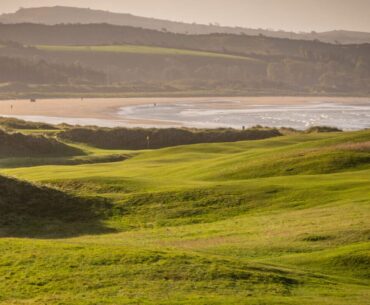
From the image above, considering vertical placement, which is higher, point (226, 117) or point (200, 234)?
point (200, 234)

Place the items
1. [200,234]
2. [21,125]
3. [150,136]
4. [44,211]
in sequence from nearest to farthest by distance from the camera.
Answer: [200,234], [44,211], [150,136], [21,125]

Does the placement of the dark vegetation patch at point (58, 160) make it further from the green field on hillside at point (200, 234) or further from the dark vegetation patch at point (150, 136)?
the dark vegetation patch at point (150, 136)

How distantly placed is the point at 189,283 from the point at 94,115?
389 feet

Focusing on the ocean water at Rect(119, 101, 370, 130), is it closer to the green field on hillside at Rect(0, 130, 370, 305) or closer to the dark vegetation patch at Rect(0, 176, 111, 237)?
the green field on hillside at Rect(0, 130, 370, 305)

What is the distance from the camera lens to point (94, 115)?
141m

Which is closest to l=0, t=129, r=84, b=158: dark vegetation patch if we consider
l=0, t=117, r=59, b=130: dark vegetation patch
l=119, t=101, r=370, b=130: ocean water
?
l=0, t=117, r=59, b=130: dark vegetation patch

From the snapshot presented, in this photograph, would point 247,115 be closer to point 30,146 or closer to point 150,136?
point 150,136

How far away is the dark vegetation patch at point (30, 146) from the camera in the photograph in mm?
74188

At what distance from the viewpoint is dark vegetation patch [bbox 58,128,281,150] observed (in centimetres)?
8804

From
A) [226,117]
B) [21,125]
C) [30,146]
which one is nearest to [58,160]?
[30,146]

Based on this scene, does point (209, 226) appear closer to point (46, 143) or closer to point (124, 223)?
point (124, 223)

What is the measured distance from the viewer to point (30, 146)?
7562 cm

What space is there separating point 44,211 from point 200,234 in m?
8.43

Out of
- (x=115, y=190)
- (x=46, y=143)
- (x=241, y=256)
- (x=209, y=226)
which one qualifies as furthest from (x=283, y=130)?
(x=241, y=256)
